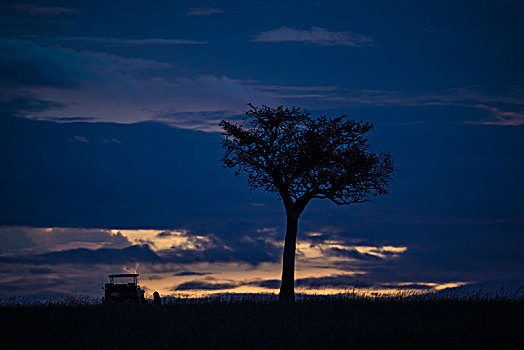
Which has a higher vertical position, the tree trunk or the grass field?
the tree trunk

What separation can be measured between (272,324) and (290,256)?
10938 millimetres

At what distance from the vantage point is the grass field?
21.6 metres

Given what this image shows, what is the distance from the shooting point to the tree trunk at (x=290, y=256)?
35.5 meters

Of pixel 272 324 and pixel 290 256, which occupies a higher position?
pixel 290 256

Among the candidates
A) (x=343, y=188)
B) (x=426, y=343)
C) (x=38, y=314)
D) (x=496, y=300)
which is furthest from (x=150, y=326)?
(x=496, y=300)

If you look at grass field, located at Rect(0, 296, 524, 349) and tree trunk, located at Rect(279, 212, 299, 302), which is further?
tree trunk, located at Rect(279, 212, 299, 302)

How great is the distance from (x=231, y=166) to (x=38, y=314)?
43.8 feet

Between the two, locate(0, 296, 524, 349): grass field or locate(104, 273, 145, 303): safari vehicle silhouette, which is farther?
locate(104, 273, 145, 303): safari vehicle silhouette

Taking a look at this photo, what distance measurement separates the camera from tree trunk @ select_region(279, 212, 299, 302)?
35.5m

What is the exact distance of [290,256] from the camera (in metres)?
35.7

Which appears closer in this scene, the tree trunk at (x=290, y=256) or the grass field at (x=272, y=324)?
the grass field at (x=272, y=324)

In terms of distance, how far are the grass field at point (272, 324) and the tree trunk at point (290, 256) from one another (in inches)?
119

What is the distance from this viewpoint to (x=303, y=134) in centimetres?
3578

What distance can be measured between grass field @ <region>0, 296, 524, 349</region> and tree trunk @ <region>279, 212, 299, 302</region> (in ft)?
9.94
